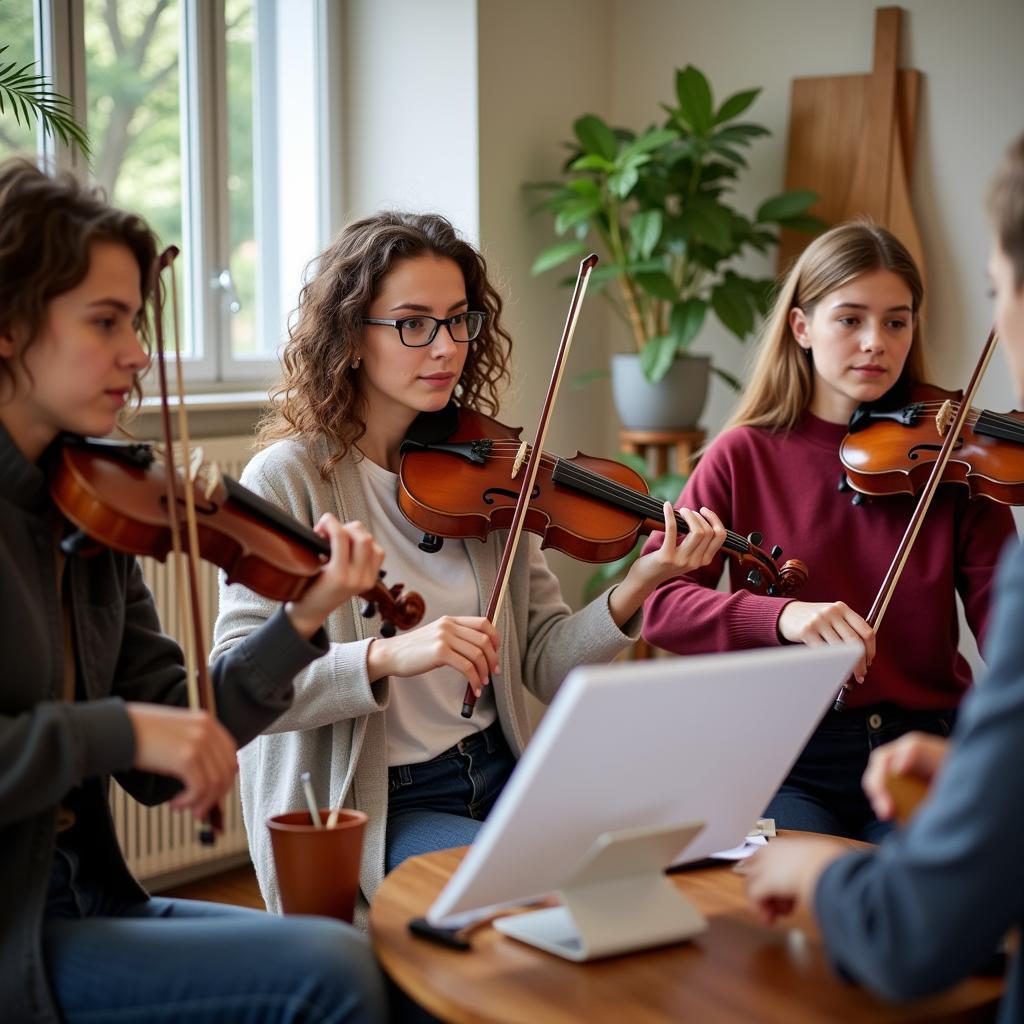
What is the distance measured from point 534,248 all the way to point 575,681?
2.54 m

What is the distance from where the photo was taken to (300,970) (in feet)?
3.85

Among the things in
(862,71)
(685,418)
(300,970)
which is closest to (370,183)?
(685,418)

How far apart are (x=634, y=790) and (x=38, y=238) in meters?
0.80

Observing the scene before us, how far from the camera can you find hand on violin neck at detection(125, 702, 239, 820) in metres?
1.16

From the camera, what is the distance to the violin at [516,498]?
5.87 ft

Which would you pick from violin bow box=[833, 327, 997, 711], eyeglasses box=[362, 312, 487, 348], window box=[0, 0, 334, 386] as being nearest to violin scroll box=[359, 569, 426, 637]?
eyeglasses box=[362, 312, 487, 348]

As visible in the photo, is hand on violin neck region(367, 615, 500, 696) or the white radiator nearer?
hand on violin neck region(367, 615, 500, 696)

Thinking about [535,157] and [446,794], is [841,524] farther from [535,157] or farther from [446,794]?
[535,157]

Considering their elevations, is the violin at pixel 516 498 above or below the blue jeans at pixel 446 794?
above

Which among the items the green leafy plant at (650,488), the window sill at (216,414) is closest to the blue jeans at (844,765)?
the green leafy plant at (650,488)

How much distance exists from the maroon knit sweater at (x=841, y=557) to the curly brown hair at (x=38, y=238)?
95 centimetres

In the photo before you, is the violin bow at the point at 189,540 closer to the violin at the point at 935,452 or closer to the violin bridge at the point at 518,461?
the violin bridge at the point at 518,461

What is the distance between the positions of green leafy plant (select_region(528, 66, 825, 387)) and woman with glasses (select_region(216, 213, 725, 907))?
45.3 inches

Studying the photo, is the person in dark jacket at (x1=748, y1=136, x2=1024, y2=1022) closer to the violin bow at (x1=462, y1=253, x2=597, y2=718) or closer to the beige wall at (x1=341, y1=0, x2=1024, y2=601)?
the violin bow at (x1=462, y1=253, x2=597, y2=718)
